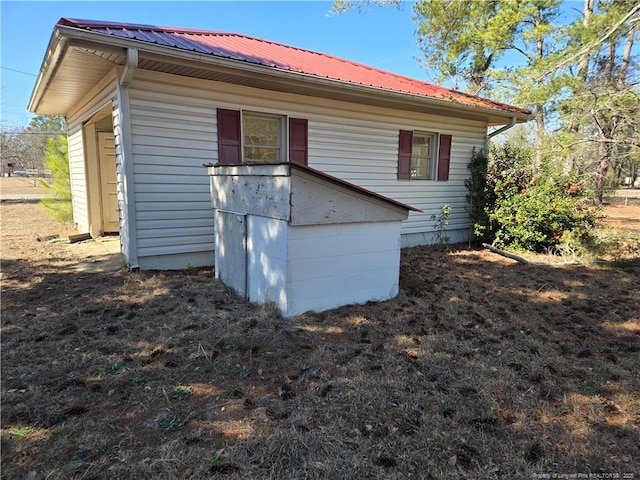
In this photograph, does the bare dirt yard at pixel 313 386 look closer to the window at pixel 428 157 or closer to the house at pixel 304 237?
the house at pixel 304 237

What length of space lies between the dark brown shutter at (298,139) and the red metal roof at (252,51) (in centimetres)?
83

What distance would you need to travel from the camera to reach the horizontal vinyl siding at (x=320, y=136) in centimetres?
524

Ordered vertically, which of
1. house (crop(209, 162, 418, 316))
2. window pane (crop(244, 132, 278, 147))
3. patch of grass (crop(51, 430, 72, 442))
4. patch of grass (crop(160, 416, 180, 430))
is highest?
window pane (crop(244, 132, 278, 147))

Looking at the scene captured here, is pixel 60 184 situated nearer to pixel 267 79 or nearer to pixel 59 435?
pixel 267 79

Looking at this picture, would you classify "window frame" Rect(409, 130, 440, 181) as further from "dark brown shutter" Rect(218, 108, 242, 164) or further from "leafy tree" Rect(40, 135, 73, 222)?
"leafy tree" Rect(40, 135, 73, 222)

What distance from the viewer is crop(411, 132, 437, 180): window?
8.38m

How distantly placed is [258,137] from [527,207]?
5.09 m

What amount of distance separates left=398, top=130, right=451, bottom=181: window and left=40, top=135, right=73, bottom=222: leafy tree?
8.58 meters

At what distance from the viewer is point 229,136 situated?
5.89 meters

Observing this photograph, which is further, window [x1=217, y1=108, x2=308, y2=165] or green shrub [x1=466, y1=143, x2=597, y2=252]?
green shrub [x1=466, y1=143, x2=597, y2=252]

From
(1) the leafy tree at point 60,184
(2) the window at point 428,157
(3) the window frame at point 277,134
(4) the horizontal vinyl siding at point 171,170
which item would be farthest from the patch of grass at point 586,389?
(1) the leafy tree at point 60,184

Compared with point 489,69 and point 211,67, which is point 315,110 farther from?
point 489,69

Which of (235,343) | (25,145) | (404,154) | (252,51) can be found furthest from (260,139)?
(25,145)

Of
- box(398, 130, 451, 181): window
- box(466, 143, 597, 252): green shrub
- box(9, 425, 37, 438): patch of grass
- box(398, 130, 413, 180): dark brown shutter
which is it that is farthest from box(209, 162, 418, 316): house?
box(398, 130, 451, 181): window
